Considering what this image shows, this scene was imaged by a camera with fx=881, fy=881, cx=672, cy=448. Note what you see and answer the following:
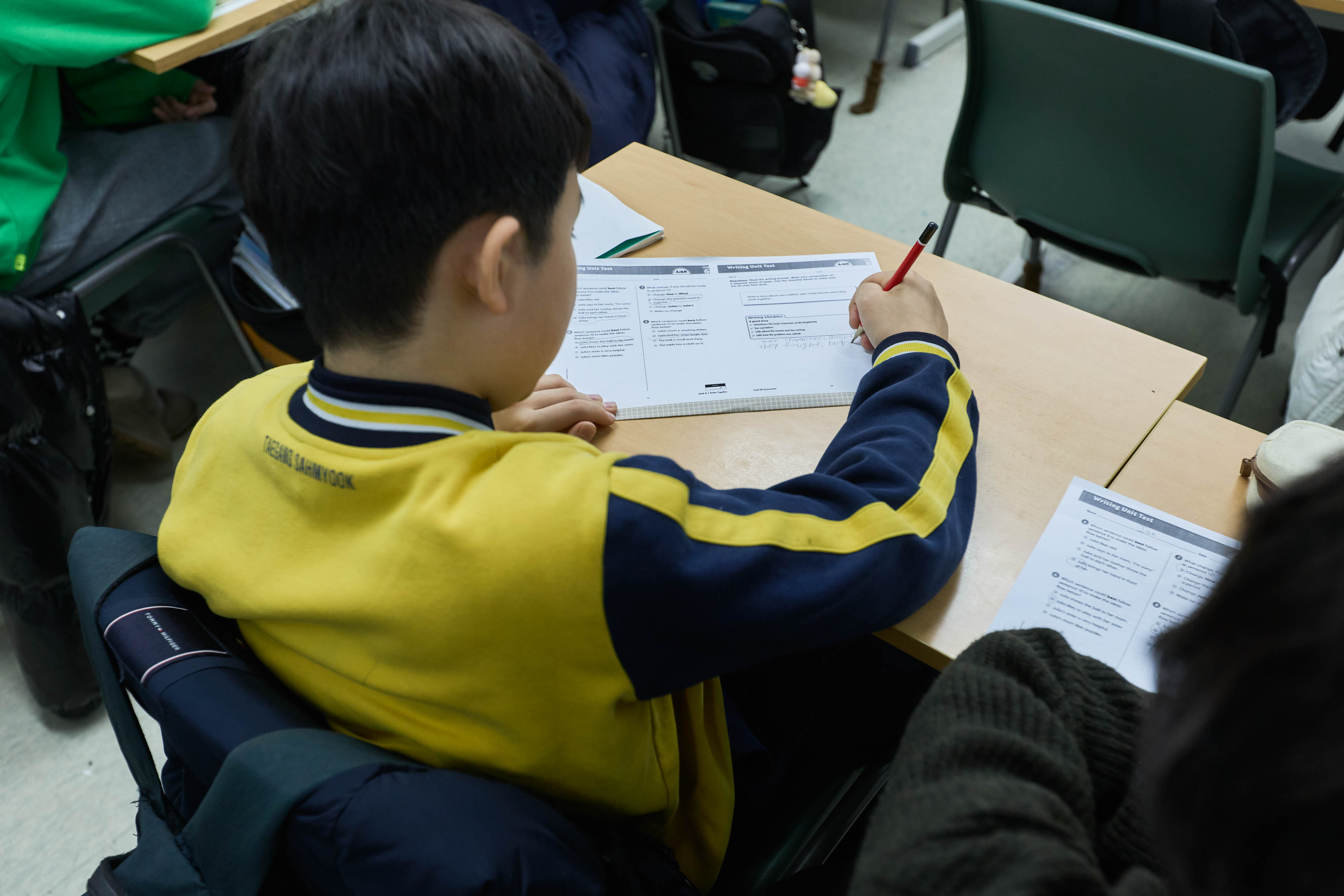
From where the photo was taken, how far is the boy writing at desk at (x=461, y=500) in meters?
0.53

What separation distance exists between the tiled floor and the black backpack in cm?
24

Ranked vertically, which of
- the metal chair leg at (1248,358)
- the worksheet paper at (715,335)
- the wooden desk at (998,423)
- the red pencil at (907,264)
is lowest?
the metal chair leg at (1248,358)

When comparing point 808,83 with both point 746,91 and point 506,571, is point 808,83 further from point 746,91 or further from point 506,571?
point 506,571

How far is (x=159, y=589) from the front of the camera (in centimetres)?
60

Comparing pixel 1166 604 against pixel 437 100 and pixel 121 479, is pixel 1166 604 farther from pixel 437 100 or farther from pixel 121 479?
pixel 121 479

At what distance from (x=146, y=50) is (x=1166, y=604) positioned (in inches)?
62.4

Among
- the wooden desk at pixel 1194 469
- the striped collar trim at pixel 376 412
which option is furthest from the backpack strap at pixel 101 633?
the wooden desk at pixel 1194 469

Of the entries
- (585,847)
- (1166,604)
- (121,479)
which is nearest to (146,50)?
(121,479)

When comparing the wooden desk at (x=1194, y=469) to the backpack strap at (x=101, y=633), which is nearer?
A: the backpack strap at (x=101, y=633)

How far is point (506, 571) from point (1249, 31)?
1.51 metres

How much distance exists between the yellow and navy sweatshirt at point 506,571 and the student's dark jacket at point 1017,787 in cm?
13

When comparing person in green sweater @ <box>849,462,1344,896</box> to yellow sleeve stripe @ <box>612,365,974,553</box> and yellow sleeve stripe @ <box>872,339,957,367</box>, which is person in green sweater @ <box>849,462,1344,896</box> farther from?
yellow sleeve stripe @ <box>872,339,957,367</box>

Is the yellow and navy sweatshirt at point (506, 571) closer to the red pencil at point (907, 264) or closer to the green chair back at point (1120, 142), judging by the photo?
the red pencil at point (907, 264)

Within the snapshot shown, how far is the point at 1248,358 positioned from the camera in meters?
1.53
